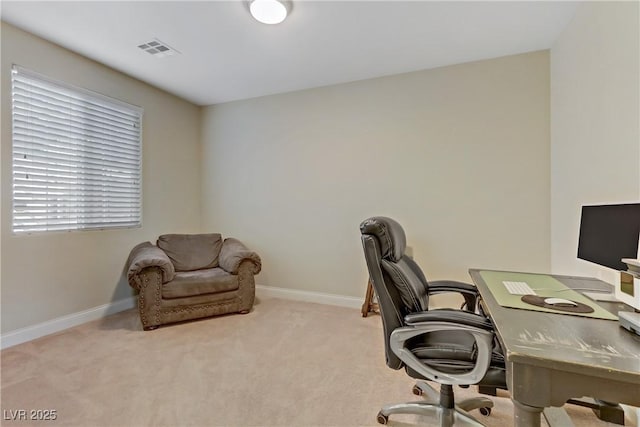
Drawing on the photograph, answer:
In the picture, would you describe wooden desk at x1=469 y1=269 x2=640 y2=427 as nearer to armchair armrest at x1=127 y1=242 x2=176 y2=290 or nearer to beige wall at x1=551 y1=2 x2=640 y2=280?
beige wall at x1=551 y1=2 x2=640 y2=280

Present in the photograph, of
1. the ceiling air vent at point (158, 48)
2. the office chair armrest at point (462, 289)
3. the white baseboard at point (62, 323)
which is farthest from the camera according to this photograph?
the ceiling air vent at point (158, 48)

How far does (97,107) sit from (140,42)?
93 cm

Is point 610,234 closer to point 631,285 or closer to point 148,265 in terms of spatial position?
point 631,285

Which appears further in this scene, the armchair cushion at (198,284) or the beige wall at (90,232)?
the armchair cushion at (198,284)

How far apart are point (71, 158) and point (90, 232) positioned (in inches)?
28.4

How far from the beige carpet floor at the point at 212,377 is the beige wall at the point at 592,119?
Result: 125 centimetres

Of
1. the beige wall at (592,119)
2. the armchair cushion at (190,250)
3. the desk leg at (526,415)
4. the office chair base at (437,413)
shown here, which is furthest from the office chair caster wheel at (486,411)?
the armchair cushion at (190,250)

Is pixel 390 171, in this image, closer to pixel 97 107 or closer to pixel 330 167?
pixel 330 167

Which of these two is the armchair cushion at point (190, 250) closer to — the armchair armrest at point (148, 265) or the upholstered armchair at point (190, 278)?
the upholstered armchair at point (190, 278)

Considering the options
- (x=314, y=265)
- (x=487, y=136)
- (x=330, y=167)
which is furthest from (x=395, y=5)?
(x=314, y=265)

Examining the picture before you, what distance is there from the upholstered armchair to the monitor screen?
8.86 feet

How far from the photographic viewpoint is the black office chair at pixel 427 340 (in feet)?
3.95

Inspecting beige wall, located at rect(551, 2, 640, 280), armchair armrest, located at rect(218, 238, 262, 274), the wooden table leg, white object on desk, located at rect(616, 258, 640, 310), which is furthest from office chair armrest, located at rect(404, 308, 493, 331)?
armchair armrest, located at rect(218, 238, 262, 274)

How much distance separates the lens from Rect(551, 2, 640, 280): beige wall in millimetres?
1555
